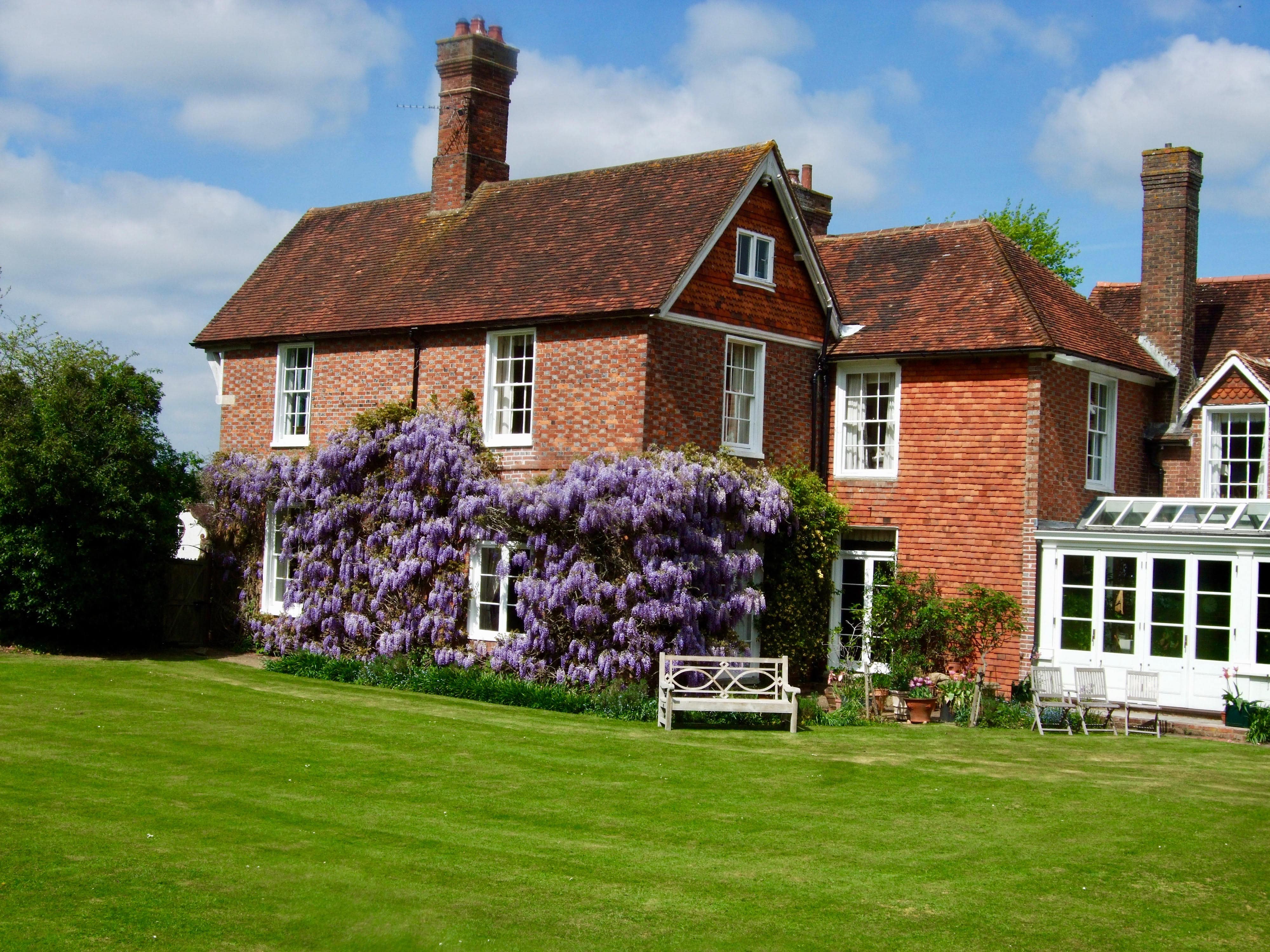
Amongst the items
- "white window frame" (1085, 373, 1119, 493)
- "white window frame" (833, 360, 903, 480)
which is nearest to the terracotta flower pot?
"white window frame" (833, 360, 903, 480)

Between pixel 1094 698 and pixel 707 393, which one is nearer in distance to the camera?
pixel 1094 698

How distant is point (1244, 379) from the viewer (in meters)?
22.0

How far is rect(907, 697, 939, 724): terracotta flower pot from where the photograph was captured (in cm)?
1881

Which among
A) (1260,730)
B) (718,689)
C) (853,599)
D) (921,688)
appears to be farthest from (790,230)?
(1260,730)

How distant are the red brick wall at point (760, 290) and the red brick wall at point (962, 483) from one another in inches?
77.6

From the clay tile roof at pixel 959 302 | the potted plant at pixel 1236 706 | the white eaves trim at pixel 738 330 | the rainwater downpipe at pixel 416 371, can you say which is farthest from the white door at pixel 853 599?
the rainwater downpipe at pixel 416 371

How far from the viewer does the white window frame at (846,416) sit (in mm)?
21469

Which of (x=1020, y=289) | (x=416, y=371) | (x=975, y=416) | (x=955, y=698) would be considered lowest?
(x=955, y=698)

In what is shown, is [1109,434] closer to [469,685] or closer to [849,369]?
[849,369]

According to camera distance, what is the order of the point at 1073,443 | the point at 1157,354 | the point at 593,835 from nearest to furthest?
the point at 593,835, the point at 1073,443, the point at 1157,354

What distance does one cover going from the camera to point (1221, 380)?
72.8 ft

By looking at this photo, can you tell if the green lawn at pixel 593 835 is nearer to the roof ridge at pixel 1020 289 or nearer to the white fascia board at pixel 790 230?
the roof ridge at pixel 1020 289

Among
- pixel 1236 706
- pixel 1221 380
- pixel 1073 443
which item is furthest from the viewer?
pixel 1221 380

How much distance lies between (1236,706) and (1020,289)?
7.28m
